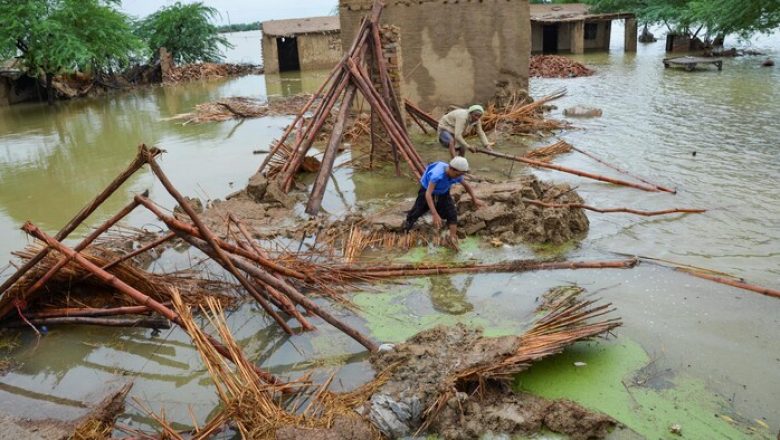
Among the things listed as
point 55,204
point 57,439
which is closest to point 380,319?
point 57,439

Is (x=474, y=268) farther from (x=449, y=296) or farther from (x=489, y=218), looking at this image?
(x=489, y=218)

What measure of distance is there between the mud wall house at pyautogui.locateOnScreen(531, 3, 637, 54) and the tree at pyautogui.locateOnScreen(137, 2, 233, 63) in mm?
17161

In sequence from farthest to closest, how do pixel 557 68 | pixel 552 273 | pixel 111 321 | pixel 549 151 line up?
pixel 557 68
pixel 549 151
pixel 552 273
pixel 111 321

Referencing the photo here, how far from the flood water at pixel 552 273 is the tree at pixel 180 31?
56.2ft

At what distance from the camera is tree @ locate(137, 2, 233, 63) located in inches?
1147

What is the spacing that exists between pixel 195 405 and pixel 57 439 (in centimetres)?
86

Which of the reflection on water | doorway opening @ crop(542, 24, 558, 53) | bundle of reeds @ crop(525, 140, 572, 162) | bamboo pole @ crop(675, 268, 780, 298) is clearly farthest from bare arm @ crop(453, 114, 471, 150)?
doorway opening @ crop(542, 24, 558, 53)

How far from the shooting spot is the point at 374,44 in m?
8.71

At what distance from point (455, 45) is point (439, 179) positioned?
6.36m

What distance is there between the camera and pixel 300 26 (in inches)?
1108

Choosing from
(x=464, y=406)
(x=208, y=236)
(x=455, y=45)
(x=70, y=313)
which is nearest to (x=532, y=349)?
(x=464, y=406)

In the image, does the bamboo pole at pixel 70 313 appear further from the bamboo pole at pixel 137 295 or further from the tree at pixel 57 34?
the tree at pixel 57 34

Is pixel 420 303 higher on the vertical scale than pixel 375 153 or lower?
lower

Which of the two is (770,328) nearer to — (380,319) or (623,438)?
(623,438)
